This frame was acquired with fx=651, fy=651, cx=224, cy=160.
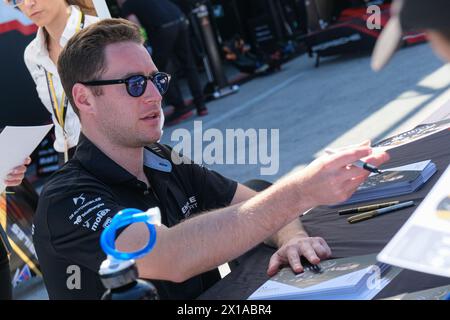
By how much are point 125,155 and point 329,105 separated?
4.90m

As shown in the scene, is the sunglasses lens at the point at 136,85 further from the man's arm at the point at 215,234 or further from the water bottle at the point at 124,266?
the water bottle at the point at 124,266

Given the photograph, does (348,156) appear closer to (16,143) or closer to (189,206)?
(189,206)

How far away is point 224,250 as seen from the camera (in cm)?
150

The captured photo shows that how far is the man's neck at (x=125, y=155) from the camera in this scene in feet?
6.14

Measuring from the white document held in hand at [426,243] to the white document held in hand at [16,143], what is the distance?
4.66 feet

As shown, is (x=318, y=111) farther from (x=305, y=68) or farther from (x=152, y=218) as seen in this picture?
(x=152, y=218)

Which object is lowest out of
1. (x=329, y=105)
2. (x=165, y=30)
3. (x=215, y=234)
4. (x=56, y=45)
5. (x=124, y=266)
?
(x=329, y=105)

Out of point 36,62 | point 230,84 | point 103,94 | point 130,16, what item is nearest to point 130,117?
point 103,94

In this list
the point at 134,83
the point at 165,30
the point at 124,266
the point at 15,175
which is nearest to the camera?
the point at 124,266

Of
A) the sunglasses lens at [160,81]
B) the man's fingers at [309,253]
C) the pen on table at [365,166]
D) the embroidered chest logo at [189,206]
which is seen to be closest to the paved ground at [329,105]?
the embroidered chest logo at [189,206]

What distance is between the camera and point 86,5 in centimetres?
267

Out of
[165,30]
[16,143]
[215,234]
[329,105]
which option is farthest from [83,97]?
[165,30]

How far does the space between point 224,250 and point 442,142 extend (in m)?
0.92

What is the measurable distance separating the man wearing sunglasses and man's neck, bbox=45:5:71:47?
83 cm
